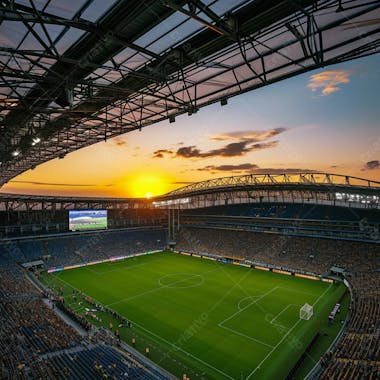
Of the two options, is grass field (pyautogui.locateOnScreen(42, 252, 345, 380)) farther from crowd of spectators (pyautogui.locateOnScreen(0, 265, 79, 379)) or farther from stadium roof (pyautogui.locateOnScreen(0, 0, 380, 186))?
stadium roof (pyautogui.locateOnScreen(0, 0, 380, 186))

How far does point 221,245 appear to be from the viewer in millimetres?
54375

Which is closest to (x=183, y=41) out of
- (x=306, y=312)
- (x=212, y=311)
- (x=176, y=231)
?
(x=212, y=311)

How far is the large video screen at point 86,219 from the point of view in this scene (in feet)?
159

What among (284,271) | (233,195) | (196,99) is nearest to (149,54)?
(196,99)

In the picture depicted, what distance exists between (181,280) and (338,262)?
2189 centimetres

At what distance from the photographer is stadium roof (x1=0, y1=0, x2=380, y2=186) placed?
21.9 feet

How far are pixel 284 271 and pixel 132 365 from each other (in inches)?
1183

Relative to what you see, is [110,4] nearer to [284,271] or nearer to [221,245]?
[284,271]

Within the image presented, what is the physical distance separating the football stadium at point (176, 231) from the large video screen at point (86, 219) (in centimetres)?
26

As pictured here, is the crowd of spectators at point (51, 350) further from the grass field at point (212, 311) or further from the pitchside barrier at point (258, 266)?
the pitchside barrier at point (258, 266)

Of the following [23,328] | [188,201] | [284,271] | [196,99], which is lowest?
[284,271]

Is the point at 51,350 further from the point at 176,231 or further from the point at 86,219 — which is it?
the point at 176,231

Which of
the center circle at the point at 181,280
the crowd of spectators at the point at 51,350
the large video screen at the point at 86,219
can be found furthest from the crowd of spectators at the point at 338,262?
the large video screen at the point at 86,219

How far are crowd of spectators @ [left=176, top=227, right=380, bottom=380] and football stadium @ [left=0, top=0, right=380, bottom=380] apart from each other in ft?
0.68
